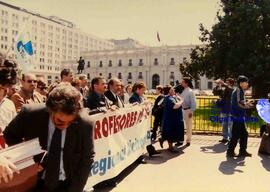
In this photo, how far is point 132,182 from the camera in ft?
22.3

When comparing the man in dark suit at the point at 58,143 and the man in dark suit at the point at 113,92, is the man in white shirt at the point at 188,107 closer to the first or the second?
the man in dark suit at the point at 113,92

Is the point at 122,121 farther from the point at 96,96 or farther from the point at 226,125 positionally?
the point at 226,125

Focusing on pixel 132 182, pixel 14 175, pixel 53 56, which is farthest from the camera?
Result: pixel 53 56

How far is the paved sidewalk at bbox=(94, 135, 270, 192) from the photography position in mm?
6549

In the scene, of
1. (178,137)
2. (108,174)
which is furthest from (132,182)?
(178,137)

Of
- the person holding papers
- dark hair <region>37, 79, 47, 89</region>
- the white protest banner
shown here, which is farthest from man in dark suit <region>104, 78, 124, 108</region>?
the person holding papers

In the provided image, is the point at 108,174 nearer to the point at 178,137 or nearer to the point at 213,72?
the point at 178,137

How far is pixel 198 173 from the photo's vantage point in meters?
7.59

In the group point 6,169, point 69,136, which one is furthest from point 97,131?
point 6,169

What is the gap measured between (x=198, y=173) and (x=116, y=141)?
204cm

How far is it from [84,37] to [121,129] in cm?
15778

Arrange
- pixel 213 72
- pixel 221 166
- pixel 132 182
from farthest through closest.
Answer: pixel 213 72 → pixel 221 166 → pixel 132 182

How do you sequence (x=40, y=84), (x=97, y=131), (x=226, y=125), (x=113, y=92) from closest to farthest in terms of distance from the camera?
(x=97, y=131) < (x=113, y=92) < (x=40, y=84) < (x=226, y=125)

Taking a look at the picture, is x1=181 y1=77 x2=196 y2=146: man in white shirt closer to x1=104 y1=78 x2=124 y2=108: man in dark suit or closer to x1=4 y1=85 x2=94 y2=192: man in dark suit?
x1=104 y1=78 x2=124 y2=108: man in dark suit
